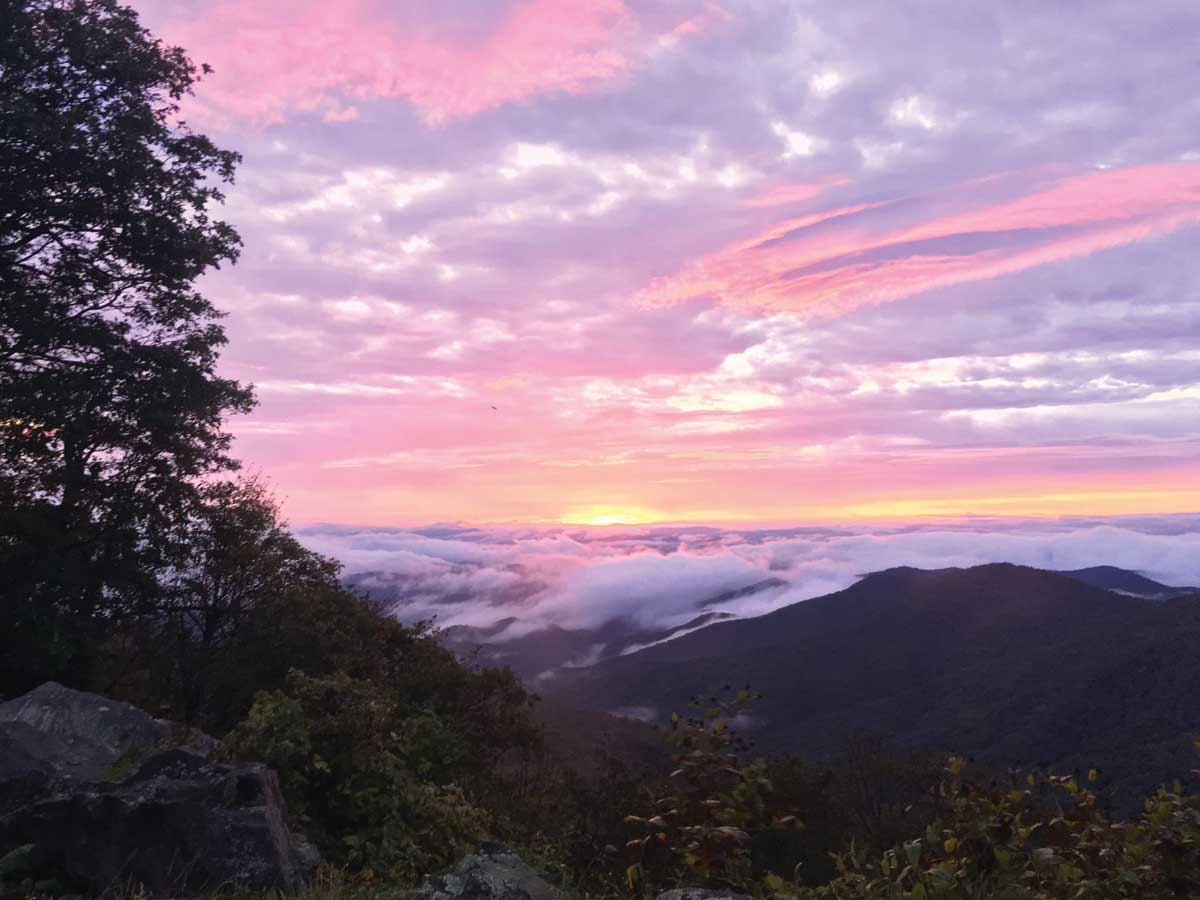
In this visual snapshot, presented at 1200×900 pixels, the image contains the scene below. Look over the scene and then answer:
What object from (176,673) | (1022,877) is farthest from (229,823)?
(176,673)

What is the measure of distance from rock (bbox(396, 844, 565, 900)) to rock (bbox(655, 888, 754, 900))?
101 centimetres

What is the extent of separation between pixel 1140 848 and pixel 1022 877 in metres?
0.55

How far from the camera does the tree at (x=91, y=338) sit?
14.8 m

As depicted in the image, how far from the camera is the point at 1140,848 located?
3941mm

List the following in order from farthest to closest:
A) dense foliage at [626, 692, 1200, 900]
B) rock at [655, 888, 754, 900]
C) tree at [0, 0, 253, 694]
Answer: tree at [0, 0, 253, 694] → rock at [655, 888, 754, 900] → dense foliage at [626, 692, 1200, 900]

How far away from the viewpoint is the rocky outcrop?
6.46 metres

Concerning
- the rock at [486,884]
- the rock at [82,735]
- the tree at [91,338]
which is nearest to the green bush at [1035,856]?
the rock at [486,884]

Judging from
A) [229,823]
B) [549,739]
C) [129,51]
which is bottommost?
[549,739]

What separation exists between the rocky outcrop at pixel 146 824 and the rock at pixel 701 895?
3.44 meters

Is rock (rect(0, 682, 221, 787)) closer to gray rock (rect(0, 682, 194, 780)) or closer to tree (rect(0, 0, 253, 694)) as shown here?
gray rock (rect(0, 682, 194, 780))

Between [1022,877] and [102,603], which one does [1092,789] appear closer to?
[1022,877]

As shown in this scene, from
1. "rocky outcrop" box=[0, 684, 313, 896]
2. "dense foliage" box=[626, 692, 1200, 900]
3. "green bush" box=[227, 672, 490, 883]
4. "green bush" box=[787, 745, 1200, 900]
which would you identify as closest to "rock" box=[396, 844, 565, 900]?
"dense foliage" box=[626, 692, 1200, 900]

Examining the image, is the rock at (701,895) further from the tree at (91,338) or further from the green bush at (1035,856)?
the tree at (91,338)

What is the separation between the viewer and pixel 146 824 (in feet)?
22.1
